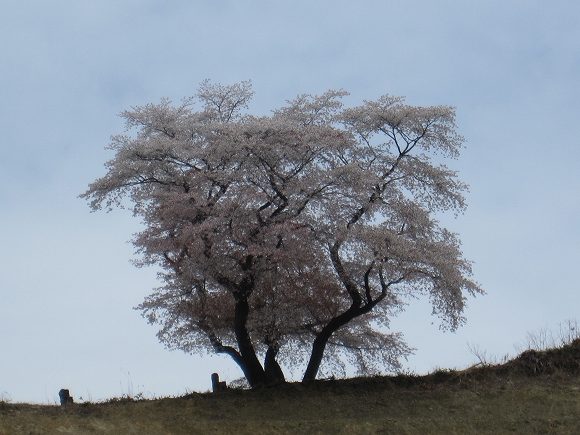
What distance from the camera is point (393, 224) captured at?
2734cm

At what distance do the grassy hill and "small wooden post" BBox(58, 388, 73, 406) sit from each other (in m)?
1.25

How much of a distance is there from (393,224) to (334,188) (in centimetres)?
217

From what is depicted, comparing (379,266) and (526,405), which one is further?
(379,266)

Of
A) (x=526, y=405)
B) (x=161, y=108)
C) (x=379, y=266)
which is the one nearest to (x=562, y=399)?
(x=526, y=405)

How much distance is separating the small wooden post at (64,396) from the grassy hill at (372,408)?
1.25 meters

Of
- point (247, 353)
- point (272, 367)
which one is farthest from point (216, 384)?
point (272, 367)

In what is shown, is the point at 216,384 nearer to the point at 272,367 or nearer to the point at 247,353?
the point at 247,353

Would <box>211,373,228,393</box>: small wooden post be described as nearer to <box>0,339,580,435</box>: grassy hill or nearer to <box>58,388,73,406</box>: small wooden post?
<box>0,339,580,435</box>: grassy hill

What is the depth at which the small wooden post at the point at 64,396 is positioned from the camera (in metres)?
27.4

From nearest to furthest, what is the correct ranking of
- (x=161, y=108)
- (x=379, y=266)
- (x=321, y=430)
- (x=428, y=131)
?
(x=321, y=430)
(x=379, y=266)
(x=428, y=131)
(x=161, y=108)

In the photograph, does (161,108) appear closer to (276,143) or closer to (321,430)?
(276,143)

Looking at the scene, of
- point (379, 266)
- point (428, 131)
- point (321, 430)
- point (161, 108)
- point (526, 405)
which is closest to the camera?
point (321, 430)

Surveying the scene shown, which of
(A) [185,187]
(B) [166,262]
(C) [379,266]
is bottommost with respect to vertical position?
(C) [379,266]

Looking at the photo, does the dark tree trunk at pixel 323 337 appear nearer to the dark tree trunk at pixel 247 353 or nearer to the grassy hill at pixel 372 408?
the grassy hill at pixel 372 408
